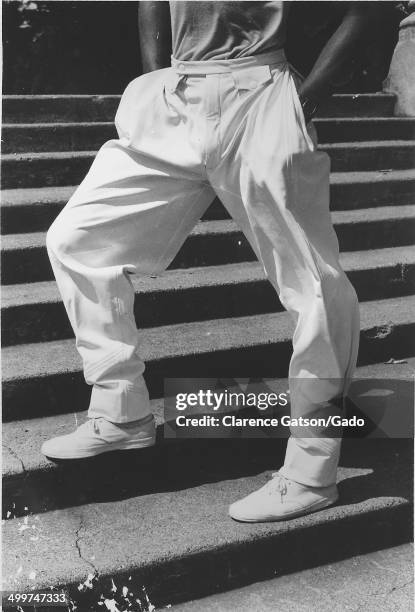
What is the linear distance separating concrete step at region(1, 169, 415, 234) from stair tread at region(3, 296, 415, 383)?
0.76 m

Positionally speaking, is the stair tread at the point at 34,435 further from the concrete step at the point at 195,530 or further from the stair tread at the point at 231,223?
the stair tread at the point at 231,223

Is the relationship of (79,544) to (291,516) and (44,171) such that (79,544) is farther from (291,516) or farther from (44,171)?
(44,171)

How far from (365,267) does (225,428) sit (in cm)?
131

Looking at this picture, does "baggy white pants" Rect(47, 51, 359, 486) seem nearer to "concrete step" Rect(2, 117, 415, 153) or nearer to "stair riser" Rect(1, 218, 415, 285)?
"stair riser" Rect(1, 218, 415, 285)

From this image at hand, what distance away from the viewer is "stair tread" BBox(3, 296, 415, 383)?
2.83m

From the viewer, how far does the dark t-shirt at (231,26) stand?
221 centimetres

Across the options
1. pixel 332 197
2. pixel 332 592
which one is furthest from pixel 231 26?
pixel 332 197

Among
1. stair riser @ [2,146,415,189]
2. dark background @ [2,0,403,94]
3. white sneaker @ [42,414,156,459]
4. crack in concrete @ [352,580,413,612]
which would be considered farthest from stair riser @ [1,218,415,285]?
dark background @ [2,0,403,94]

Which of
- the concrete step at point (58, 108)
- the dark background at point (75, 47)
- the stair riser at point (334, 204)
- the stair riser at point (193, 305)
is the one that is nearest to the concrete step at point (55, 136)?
the concrete step at point (58, 108)

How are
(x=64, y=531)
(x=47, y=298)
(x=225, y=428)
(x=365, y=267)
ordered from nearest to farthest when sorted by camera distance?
1. (x=64, y=531)
2. (x=225, y=428)
3. (x=47, y=298)
4. (x=365, y=267)

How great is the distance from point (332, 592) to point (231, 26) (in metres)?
1.77

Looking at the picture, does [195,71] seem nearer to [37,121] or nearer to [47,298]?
[47,298]

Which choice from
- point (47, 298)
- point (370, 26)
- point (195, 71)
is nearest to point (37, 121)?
point (47, 298)

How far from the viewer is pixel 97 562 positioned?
2223mm
